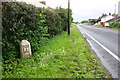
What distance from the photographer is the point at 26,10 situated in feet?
16.8

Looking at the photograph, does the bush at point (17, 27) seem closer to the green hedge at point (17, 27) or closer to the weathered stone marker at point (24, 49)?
the green hedge at point (17, 27)

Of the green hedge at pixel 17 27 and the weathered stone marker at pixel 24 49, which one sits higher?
the green hedge at pixel 17 27

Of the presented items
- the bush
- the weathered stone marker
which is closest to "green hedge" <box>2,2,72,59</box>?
the bush

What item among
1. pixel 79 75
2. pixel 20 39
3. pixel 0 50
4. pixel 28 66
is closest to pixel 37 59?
pixel 28 66

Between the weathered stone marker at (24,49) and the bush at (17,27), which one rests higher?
the bush at (17,27)

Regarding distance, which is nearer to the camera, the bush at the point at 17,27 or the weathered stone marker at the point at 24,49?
the bush at the point at 17,27

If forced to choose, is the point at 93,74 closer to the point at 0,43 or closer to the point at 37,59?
the point at 37,59

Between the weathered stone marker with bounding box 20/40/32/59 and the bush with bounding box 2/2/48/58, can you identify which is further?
the weathered stone marker with bounding box 20/40/32/59

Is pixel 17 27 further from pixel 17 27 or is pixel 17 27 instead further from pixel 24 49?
pixel 24 49

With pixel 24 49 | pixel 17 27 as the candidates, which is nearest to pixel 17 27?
pixel 17 27

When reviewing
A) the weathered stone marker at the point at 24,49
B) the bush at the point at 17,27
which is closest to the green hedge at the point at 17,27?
the bush at the point at 17,27

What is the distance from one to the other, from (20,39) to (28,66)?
4.45ft

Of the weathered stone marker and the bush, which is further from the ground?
the bush

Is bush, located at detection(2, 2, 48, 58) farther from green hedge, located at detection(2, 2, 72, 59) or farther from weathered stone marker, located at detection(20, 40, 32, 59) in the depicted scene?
weathered stone marker, located at detection(20, 40, 32, 59)
